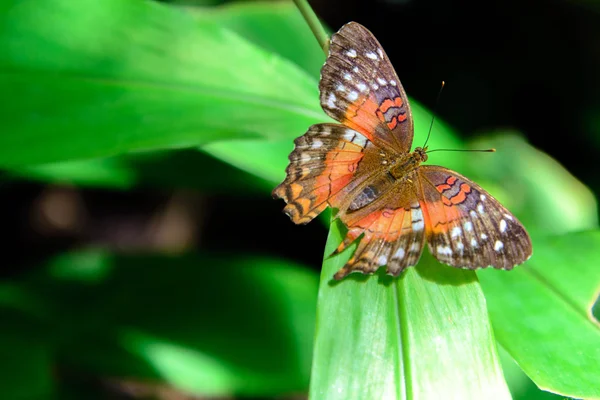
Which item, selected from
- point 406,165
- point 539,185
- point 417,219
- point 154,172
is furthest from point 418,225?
point 539,185

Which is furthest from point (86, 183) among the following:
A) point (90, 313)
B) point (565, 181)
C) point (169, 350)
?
point (565, 181)

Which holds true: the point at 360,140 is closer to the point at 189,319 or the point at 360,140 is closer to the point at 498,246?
the point at 498,246

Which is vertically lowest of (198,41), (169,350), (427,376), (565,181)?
(427,376)

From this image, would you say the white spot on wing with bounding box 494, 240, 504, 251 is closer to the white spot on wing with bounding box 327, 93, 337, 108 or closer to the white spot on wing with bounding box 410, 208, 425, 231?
the white spot on wing with bounding box 410, 208, 425, 231

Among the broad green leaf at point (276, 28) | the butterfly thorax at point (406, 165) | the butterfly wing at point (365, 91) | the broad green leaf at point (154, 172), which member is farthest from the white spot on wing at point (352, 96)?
the broad green leaf at point (276, 28)

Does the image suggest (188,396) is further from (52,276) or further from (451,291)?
(451,291)

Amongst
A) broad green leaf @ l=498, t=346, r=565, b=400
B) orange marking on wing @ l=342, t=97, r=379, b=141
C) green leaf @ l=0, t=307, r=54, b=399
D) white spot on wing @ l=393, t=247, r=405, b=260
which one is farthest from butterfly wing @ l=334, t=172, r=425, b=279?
green leaf @ l=0, t=307, r=54, b=399
